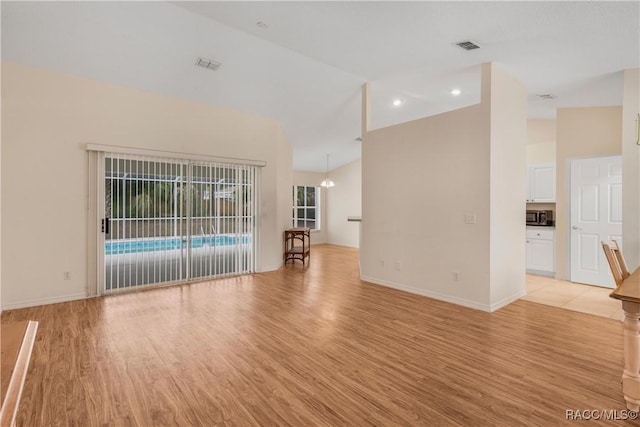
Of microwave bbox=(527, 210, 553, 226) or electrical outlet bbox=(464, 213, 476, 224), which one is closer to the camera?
electrical outlet bbox=(464, 213, 476, 224)

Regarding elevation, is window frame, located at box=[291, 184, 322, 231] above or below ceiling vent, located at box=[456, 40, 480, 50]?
below

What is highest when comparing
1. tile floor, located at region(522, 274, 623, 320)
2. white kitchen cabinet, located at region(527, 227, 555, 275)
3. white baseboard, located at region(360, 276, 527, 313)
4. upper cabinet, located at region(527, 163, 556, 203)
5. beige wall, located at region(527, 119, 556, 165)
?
beige wall, located at region(527, 119, 556, 165)

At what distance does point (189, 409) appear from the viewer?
202 centimetres

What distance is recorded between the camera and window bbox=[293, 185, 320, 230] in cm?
1065

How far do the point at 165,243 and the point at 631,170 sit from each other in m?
6.45

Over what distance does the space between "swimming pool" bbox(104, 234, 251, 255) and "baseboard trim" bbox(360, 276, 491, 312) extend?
2.50 metres

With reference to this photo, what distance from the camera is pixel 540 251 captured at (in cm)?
586

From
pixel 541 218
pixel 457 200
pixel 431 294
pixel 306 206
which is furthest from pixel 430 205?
pixel 306 206

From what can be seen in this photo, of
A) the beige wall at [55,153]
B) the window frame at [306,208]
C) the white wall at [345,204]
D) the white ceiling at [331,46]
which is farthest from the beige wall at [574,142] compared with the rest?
the window frame at [306,208]

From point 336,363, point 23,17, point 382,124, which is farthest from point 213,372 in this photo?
point 382,124

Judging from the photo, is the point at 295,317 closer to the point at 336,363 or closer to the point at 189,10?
the point at 336,363

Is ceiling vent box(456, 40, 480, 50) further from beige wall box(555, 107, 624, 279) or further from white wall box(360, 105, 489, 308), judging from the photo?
beige wall box(555, 107, 624, 279)

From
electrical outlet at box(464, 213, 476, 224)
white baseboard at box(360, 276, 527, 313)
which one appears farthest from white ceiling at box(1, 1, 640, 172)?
white baseboard at box(360, 276, 527, 313)

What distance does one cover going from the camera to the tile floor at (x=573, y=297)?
3.96m
